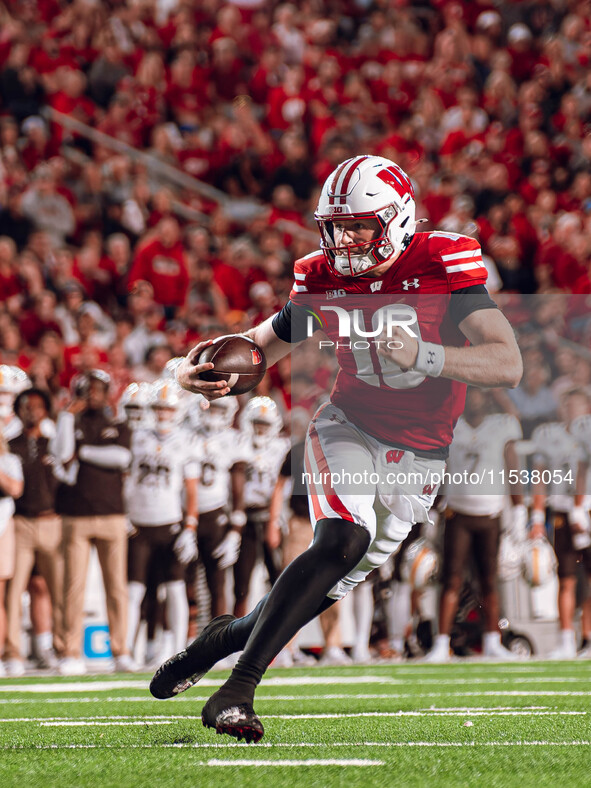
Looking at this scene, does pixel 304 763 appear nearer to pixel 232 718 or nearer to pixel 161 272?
pixel 232 718

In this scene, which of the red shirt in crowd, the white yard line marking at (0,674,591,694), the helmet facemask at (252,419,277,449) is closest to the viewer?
the white yard line marking at (0,674,591,694)

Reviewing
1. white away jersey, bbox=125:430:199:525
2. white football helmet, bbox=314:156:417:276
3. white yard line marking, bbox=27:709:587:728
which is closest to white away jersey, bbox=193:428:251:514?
white away jersey, bbox=125:430:199:525

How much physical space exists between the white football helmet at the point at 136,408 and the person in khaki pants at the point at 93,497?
0.14 m

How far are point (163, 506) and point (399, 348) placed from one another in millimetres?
4666

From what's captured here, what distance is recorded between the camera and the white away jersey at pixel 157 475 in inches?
297

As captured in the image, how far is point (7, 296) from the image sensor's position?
9.31m

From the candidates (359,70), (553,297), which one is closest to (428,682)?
(553,297)

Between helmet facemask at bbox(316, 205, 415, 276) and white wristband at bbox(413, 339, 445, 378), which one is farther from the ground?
helmet facemask at bbox(316, 205, 415, 276)

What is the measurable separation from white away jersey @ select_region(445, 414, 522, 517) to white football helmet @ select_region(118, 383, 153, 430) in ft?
6.42

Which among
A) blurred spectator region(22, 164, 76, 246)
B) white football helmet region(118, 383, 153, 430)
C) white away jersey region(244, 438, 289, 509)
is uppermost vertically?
blurred spectator region(22, 164, 76, 246)

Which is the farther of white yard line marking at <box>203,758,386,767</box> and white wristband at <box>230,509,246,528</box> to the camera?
white wristband at <box>230,509,246,528</box>

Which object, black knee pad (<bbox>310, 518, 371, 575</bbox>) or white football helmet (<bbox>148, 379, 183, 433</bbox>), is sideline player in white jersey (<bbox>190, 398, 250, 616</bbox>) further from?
black knee pad (<bbox>310, 518, 371, 575</bbox>)

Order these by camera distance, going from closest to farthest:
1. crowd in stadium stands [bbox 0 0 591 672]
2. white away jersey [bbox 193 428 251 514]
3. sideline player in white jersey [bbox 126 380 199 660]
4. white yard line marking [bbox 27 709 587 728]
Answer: white yard line marking [bbox 27 709 587 728] < sideline player in white jersey [bbox 126 380 199 660] < white away jersey [bbox 193 428 251 514] < crowd in stadium stands [bbox 0 0 591 672]

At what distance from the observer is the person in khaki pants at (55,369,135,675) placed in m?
7.30
